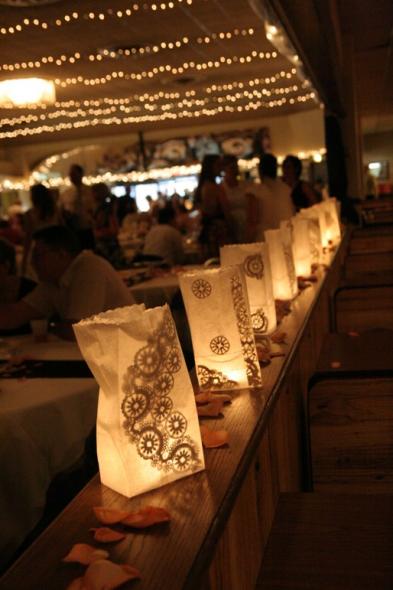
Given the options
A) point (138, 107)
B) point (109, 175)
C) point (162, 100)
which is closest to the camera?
point (162, 100)

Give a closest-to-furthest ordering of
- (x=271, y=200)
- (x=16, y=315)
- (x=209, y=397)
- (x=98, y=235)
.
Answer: (x=209, y=397) < (x=16, y=315) < (x=271, y=200) < (x=98, y=235)

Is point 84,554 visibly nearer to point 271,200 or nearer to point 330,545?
point 330,545

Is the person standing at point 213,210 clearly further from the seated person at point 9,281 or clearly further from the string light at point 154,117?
the string light at point 154,117

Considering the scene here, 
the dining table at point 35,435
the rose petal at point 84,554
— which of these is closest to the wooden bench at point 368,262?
the dining table at point 35,435

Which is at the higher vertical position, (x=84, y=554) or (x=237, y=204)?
(x=237, y=204)

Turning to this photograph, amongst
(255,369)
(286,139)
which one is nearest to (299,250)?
(255,369)

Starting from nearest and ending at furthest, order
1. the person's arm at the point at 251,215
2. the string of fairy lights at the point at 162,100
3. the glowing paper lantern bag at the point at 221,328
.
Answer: the glowing paper lantern bag at the point at 221,328 → the person's arm at the point at 251,215 → the string of fairy lights at the point at 162,100

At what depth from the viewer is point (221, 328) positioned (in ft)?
5.87

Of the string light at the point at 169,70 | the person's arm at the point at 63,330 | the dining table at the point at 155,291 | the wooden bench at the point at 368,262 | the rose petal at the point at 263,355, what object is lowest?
the wooden bench at the point at 368,262

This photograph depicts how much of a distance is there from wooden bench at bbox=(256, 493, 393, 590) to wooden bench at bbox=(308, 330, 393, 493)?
0.67 m

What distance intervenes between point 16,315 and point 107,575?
271 cm

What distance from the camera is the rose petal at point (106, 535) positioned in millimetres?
1132

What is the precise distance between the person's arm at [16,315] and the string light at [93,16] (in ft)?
13.1

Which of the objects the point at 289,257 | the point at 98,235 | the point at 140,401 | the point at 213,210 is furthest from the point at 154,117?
the point at 140,401
